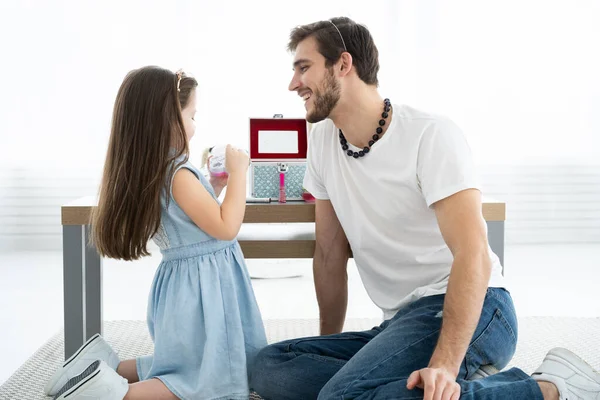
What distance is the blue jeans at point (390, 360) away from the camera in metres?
1.49

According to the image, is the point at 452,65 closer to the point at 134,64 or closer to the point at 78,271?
the point at 134,64

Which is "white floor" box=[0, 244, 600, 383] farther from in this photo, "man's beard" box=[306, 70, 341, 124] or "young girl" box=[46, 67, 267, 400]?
"man's beard" box=[306, 70, 341, 124]

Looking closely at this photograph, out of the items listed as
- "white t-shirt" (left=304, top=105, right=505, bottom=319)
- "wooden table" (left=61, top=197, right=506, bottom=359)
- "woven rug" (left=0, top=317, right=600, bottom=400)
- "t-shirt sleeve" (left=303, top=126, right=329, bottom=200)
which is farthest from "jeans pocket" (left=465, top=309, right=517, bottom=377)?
"woven rug" (left=0, top=317, right=600, bottom=400)

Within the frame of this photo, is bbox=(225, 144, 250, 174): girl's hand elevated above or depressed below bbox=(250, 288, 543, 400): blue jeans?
above

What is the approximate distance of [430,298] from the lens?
1.67 m

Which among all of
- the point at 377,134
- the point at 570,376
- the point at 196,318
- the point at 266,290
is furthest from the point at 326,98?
the point at 266,290

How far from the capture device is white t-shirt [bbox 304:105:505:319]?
1646mm

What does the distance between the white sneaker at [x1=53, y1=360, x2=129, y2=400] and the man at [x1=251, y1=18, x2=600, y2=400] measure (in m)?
0.32

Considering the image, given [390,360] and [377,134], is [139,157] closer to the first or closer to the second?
[377,134]

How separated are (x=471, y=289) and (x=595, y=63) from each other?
11.3 ft

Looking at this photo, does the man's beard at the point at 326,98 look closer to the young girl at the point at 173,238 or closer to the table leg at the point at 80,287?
the young girl at the point at 173,238

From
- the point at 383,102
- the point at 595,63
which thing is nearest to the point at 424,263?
the point at 383,102

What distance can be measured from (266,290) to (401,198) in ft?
5.61

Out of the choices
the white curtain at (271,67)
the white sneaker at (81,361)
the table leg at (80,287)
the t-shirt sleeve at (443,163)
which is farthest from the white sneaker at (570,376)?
the white curtain at (271,67)
